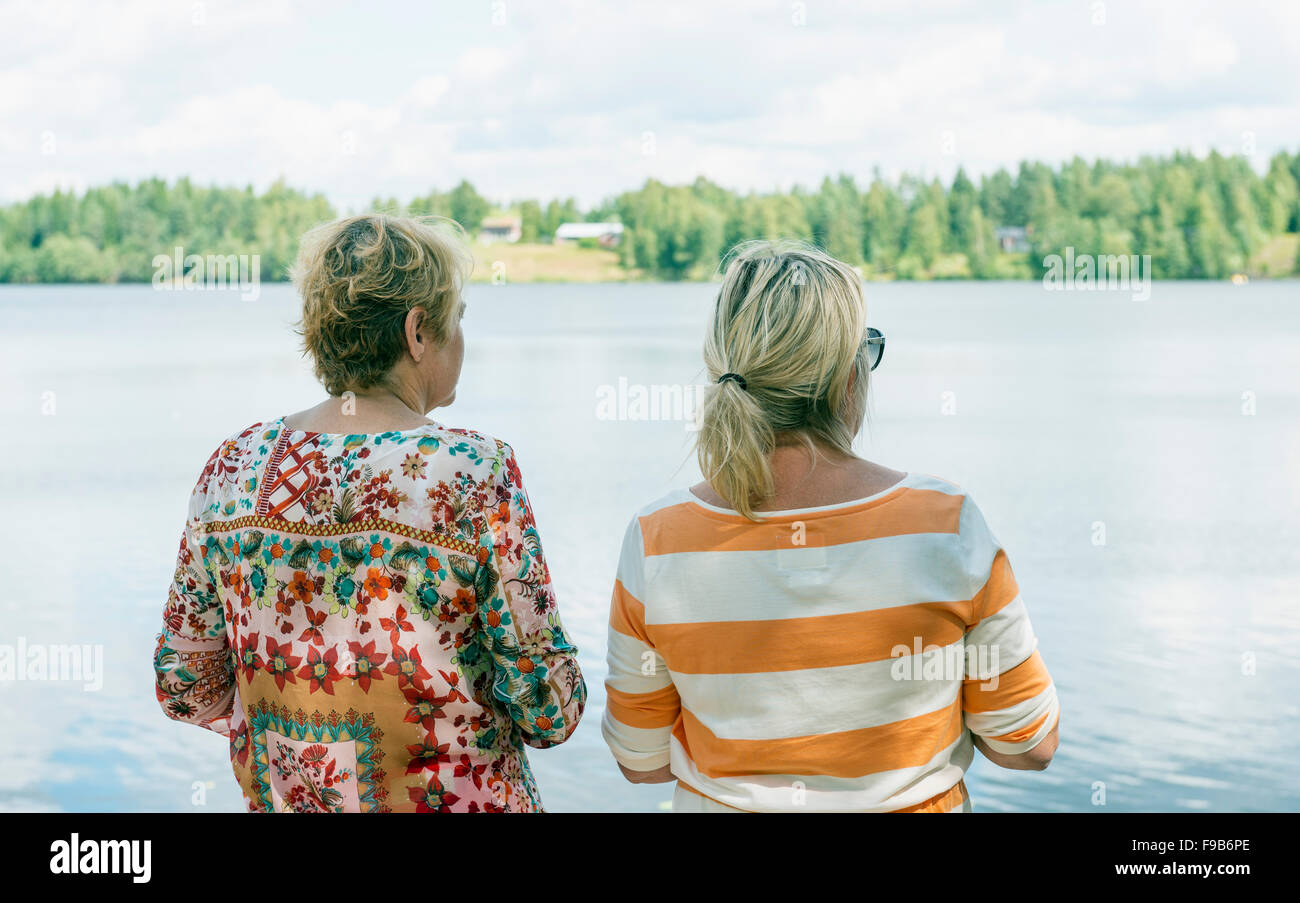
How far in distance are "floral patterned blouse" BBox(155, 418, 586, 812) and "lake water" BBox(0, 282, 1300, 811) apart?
20.8 inches

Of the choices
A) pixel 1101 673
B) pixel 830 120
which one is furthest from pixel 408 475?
pixel 830 120

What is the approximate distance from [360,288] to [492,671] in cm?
61

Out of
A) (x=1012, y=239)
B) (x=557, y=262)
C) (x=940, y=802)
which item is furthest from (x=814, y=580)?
(x=1012, y=239)

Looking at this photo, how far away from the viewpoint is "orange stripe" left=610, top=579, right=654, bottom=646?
190 centimetres

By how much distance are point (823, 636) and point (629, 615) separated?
29 centimetres

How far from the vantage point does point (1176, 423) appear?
1941cm

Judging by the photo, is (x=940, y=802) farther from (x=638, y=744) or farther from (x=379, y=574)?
(x=379, y=574)

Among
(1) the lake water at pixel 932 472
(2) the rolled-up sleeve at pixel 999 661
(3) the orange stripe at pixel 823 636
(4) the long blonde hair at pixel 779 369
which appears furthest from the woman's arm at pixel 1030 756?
(1) the lake water at pixel 932 472

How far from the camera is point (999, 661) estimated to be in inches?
73.5

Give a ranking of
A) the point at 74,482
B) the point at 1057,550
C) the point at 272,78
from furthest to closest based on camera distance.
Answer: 1. the point at 272,78
2. the point at 74,482
3. the point at 1057,550

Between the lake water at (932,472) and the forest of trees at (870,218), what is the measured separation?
12.6 metres

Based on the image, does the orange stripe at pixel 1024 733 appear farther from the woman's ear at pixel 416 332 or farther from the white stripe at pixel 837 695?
the woman's ear at pixel 416 332

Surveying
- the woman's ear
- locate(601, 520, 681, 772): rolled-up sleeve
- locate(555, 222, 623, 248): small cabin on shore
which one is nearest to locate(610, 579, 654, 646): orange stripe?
locate(601, 520, 681, 772): rolled-up sleeve
